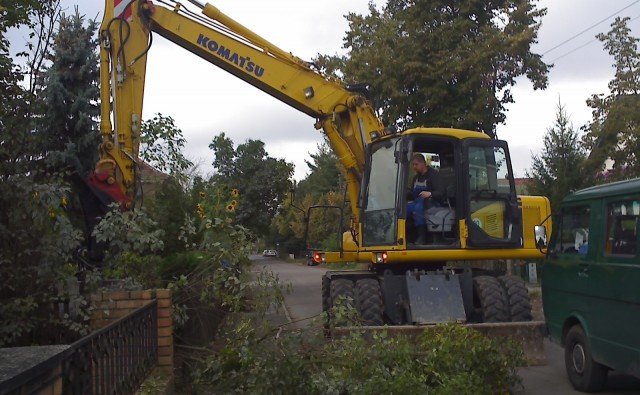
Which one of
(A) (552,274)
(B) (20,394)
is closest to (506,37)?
(A) (552,274)

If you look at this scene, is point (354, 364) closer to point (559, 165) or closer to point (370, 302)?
point (370, 302)

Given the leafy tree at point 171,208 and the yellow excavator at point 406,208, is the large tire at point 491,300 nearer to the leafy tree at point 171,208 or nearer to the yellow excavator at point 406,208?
the yellow excavator at point 406,208

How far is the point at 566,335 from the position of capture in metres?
7.83

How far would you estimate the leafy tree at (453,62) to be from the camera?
58.8ft

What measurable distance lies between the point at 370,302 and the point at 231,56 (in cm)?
500

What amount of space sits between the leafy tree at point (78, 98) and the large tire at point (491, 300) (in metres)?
7.38

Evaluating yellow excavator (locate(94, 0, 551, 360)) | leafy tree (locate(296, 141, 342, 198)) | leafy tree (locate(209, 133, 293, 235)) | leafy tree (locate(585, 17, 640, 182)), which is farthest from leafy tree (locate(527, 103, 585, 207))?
leafy tree (locate(296, 141, 342, 198))

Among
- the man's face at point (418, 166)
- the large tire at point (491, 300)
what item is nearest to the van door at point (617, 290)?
the large tire at point (491, 300)

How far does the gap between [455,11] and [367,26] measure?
5.22 m

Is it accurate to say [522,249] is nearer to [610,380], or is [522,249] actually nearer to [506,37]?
[610,380]

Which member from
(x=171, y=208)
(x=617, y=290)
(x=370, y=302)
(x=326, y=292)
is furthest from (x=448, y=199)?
(x=171, y=208)

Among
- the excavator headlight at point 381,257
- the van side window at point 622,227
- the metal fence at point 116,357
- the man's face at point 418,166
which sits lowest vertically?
the metal fence at point 116,357

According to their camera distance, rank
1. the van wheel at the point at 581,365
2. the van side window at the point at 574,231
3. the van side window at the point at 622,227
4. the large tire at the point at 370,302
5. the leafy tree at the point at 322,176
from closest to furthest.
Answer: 1. the van side window at the point at 622,227
2. the van wheel at the point at 581,365
3. the van side window at the point at 574,231
4. the large tire at the point at 370,302
5. the leafy tree at the point at 322,176

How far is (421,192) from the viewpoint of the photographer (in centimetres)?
983
